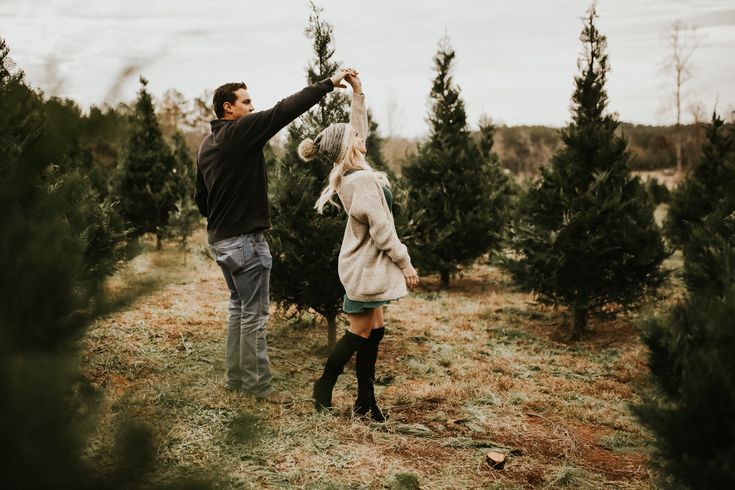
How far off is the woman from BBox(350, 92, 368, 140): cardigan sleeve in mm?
39

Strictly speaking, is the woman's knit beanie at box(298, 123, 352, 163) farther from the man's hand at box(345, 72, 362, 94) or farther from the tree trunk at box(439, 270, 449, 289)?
the tree trunk at box(439, 270, 449, 289)

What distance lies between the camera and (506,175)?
16703 mm

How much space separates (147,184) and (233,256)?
8579 mm

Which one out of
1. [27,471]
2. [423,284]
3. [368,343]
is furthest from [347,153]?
[423,284]

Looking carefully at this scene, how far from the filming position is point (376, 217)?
3990mm

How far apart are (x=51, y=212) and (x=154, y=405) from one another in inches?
16.6

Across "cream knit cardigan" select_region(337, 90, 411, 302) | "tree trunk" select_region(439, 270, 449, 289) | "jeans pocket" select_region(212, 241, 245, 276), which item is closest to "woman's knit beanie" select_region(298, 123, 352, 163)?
"cream knit cardigan" select_region(337, 90, 411, 302)

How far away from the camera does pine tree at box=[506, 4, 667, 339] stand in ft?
23.3

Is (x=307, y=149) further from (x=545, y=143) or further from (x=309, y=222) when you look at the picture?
(x=545, y=143)

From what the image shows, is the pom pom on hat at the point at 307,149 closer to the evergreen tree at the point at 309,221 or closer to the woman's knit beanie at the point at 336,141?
the woman's knit beanie at the point at 336,141

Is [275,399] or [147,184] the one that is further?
[147,184]

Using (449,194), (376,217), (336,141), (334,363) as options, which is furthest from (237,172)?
(449,194)

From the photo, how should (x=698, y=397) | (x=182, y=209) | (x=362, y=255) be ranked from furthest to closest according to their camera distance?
1. (x=182, y=209)
2. (x=362, y=255)
3. (x=698, y=397)

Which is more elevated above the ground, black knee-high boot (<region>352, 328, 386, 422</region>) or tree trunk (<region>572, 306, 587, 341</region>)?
black knee-high boot (<region>352, 328, 386, 422</region>)
